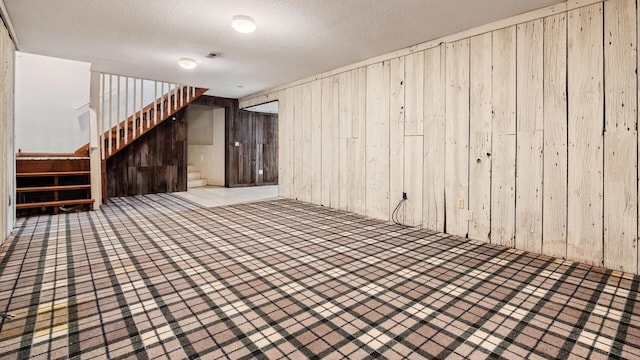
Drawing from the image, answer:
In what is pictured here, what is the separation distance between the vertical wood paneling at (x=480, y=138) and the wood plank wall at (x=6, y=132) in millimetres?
4750

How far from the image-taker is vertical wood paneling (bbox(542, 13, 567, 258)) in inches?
113

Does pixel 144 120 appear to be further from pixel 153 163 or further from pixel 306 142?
pixel 306 142

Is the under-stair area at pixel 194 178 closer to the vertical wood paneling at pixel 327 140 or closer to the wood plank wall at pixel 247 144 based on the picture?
the wood plank wall at pixel 247 144

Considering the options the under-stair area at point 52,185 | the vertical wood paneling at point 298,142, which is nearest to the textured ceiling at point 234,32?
the vertical wood paneling at point 298,142

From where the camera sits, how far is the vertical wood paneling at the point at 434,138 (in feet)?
12.5

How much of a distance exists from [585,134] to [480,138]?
89cm

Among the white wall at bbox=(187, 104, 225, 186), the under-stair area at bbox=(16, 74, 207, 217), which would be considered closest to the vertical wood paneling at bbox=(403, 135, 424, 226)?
the under-stair area at bbox=(16, 74, 207, 217)

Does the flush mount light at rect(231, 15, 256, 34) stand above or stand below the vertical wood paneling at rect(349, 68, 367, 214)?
above

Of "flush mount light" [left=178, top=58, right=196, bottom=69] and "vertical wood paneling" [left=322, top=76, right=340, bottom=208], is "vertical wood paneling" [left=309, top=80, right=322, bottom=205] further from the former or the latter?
"flush mount light" [left=178, top=58, right=196, bottom=69]

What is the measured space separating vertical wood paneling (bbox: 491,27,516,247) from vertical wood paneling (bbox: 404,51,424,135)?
2.82 feet

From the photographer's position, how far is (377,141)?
461cm

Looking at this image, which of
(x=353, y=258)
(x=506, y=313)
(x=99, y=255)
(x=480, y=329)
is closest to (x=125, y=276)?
(x=99, y=255)

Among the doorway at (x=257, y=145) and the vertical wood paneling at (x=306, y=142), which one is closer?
the vertical wood paneling at (x=306, y=142)

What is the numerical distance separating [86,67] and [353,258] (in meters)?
7.09
